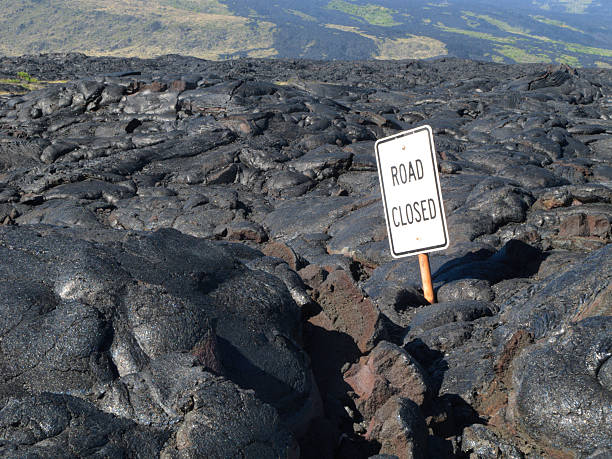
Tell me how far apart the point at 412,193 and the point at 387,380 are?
2559mm

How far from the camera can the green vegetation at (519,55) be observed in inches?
4371

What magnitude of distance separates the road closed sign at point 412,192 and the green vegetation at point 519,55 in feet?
366

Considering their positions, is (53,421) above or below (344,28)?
above

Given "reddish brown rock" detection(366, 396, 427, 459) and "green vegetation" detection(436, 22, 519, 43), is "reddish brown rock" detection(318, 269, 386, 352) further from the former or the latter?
"green vegetation" detection(436, 22, 519, 43)

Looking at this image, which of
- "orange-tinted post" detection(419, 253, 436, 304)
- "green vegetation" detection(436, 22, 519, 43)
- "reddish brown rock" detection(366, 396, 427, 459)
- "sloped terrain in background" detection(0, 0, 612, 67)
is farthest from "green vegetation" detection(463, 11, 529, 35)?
"reddish brown rock" detection(366, 396, 427, 459)

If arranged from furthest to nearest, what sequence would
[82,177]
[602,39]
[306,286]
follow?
[602,39] < [82,177] < [306,286]

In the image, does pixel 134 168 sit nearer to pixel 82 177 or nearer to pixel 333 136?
pixel 82 177

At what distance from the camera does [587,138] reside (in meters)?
20.0

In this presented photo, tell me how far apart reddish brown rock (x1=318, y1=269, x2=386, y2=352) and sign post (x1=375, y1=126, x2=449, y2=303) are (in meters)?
1.42

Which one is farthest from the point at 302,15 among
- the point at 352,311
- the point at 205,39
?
the point at 352,311

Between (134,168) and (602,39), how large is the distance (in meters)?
186

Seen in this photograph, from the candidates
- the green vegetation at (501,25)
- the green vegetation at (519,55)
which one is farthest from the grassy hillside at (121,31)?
the green vegetation at (501,25)

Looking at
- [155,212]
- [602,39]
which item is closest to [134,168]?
[155,212]

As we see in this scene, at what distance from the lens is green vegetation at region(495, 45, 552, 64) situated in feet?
364
